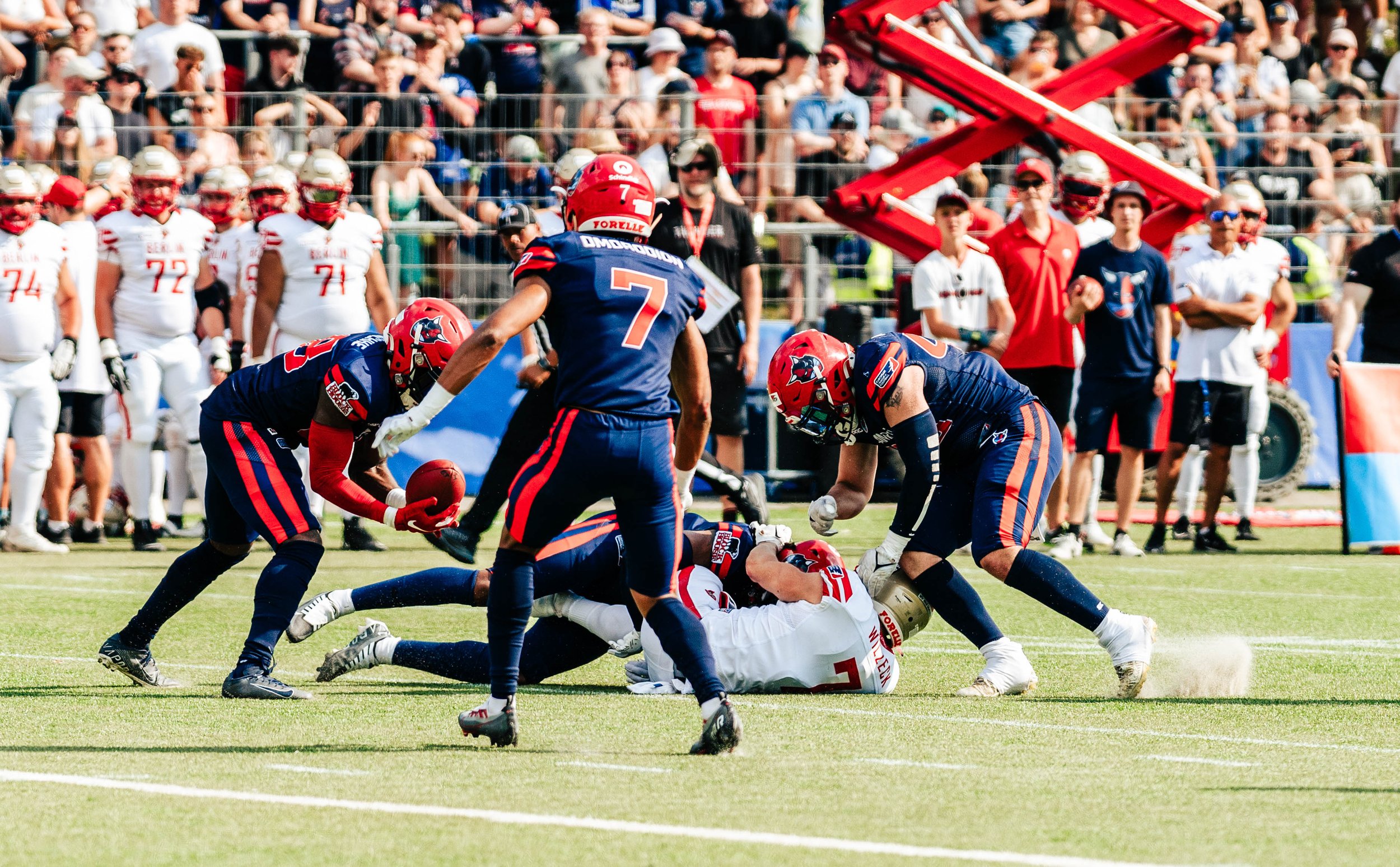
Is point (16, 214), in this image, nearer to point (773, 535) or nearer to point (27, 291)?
point (27, 291)

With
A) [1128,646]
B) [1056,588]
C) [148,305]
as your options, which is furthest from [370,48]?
[1128,646]

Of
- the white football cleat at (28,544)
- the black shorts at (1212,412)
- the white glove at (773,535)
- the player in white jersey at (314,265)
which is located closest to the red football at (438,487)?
the white glove at (773,535)

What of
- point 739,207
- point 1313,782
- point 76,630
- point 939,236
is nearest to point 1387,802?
point 1313,782

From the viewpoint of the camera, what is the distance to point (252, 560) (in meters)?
12.4

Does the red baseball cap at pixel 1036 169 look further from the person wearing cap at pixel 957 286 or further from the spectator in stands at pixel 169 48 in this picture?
the spectator in stands at pixel 169 48

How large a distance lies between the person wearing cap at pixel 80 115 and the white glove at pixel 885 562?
9.33 m

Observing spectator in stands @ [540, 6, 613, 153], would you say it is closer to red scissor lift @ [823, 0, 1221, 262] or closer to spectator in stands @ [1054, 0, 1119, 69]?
red scissor lift @ [823, 0, 1221, 262]

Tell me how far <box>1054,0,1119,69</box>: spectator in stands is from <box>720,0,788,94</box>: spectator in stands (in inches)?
99.5

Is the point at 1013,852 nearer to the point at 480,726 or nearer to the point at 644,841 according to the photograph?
the point at 644,841

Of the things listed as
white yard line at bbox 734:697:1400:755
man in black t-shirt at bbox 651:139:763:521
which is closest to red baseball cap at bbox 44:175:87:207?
man in black t-shirt at bbox 651:139:763:521

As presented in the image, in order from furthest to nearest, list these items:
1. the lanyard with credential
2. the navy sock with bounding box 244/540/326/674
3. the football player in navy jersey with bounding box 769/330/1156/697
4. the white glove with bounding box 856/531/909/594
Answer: the lanyard with credential, the white glove with bounding box 856/531/909/594, the football player in navy jersey with bounding box 769/330/1156/697, the navy sock with bounding box 244/540/326/674

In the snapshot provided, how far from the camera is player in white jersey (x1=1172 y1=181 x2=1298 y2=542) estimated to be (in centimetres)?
1320

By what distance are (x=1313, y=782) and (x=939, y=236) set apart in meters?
9.19

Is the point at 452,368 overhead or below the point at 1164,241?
below
